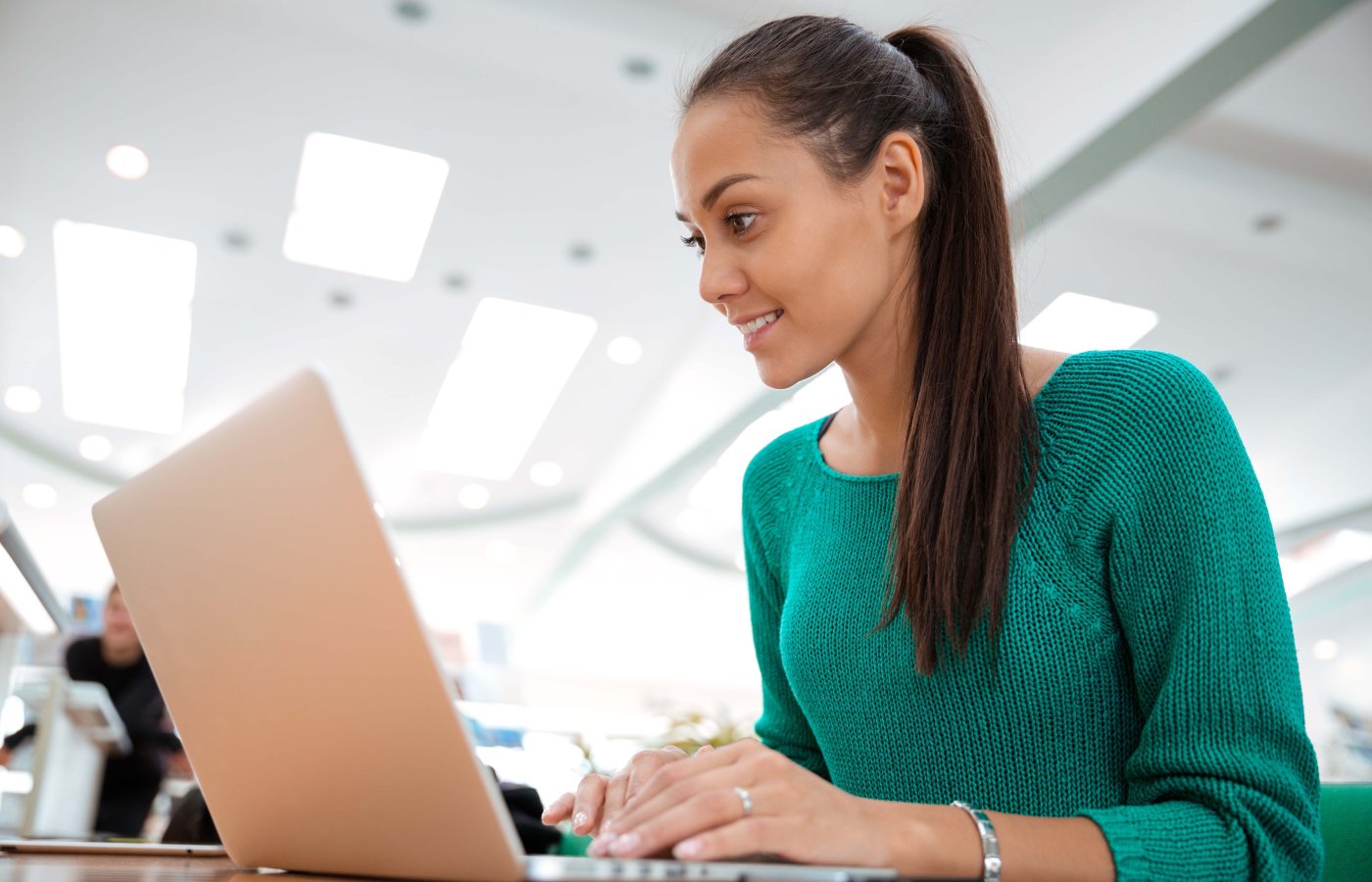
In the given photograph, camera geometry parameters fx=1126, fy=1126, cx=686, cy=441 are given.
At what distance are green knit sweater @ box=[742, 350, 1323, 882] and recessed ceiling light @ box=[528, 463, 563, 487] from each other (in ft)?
28.1

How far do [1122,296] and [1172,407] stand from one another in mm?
6317

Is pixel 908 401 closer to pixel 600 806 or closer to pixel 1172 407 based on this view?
pixel 1172 407

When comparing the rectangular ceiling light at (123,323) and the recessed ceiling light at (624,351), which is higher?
the rectangular ceiling light at (123,323)

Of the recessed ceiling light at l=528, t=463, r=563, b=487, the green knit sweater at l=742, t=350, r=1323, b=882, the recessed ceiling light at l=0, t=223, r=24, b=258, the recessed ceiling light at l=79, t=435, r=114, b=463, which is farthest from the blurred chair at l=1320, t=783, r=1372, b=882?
the recessed ceiling light at l=79, t=435, r=114, b=463

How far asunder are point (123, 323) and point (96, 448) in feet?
6.34

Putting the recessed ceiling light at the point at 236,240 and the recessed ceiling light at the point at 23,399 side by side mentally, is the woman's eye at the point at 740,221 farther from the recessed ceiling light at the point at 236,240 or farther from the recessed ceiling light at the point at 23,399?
the recessed ceiling light at the point at 23,399

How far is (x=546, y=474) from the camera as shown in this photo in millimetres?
9859

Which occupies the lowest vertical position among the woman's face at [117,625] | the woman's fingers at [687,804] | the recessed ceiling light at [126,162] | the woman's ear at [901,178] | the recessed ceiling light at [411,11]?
the woman's fingers at [687,804]

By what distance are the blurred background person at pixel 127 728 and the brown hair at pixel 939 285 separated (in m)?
3.15

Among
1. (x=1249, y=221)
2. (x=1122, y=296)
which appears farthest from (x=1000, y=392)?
(x=1122, y=296)

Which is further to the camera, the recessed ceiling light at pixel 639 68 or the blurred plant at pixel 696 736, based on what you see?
the recessed ceiling light at pixel 639 68

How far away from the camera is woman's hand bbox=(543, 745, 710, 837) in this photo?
0.83 metres

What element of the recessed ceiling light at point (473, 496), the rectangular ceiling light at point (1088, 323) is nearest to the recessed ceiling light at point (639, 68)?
the rectangular ceiling light at point (1088, 323)

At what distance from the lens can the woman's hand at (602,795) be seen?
0.83 metres
